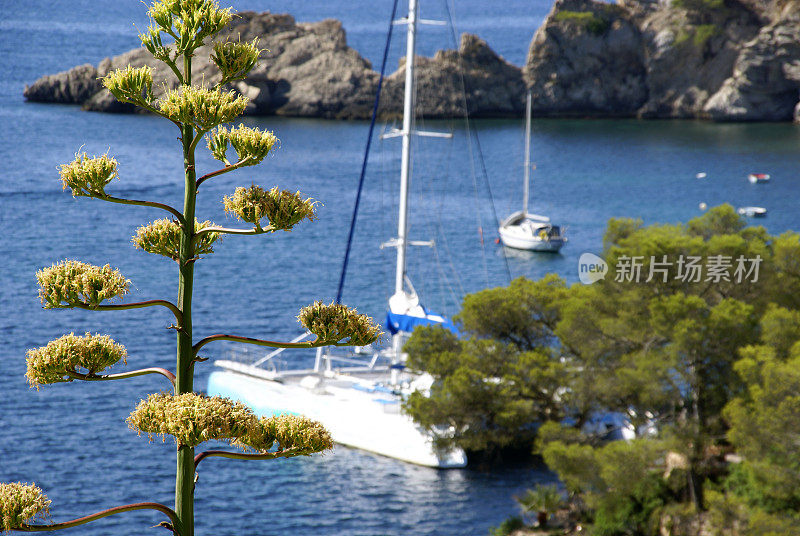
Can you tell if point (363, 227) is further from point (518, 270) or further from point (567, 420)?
point (567, 420)

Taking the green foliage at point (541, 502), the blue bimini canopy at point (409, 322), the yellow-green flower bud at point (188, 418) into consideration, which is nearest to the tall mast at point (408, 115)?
the blue bimini canopy at point (409, 322)

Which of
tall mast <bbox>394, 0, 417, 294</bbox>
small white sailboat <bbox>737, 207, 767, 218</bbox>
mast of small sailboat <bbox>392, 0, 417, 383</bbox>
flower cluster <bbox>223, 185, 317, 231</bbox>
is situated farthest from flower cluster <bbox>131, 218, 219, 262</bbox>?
small white sailboat <bbox>737, 207, 767, 218</bbox>

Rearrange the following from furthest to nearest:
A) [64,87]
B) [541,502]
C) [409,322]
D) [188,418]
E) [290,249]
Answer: [64,87]
[290,249]
[409,322]
[541,502]
[188,418]

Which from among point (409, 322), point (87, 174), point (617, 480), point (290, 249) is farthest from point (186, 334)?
point (290, 249)

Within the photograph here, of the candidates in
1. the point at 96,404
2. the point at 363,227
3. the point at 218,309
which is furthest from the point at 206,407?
the point at 363,227

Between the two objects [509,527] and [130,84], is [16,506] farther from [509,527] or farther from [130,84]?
[509,527]

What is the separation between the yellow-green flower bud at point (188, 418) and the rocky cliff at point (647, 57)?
338ft

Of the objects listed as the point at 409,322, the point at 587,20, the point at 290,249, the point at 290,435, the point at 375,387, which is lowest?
the point at 375,387

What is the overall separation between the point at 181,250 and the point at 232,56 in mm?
1406

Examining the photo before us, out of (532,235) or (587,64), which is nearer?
(532,235)

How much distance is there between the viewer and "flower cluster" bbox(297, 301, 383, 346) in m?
7.34

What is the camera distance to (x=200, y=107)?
6.52 metres

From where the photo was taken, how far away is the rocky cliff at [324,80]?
3927 inches

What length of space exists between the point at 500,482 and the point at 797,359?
1165cm
